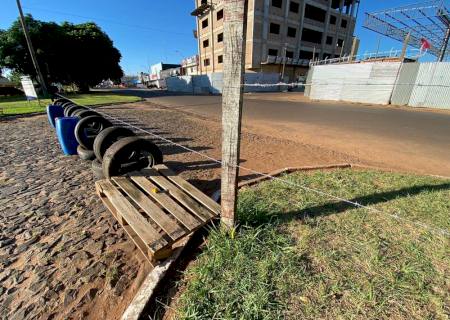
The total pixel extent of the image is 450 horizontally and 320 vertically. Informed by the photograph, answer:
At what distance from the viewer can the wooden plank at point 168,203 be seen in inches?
87.3

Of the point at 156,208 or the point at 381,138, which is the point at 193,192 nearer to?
the point at 156,208

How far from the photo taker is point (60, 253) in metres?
2.25

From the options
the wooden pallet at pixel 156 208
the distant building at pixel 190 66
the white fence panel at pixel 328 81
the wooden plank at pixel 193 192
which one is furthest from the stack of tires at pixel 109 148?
the distant building at pixel 190 66

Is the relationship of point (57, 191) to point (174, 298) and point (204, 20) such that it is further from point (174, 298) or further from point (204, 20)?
point (204, 20)

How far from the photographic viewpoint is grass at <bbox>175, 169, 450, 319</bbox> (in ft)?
5.23

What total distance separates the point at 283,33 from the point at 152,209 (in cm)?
4029

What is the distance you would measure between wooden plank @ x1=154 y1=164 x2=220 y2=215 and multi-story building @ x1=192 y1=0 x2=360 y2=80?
32.0 meters

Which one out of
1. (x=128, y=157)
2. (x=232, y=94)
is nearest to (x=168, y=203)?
(x=128, y=157)

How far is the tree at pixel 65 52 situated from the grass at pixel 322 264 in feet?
98.1

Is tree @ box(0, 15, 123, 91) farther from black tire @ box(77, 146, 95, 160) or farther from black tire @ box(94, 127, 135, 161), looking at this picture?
black tire @ box(94, 127, 135, 161)

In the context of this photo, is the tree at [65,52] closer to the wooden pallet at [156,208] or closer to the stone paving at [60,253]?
the stone paving at [60,253]

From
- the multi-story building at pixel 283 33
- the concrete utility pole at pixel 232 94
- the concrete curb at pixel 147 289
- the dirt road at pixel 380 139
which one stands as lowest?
the dirt road at pixel 380 139

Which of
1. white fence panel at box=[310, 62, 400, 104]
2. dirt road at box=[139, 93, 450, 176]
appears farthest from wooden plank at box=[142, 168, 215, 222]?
white fence panel at box=[310, 62, 400, 104]

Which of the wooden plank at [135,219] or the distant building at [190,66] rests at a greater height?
the distant building at [190,66]
